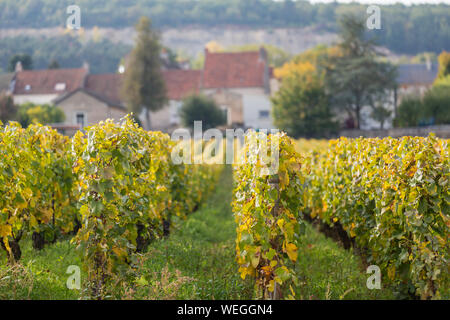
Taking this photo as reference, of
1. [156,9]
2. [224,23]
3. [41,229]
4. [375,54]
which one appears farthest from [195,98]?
[224,23]

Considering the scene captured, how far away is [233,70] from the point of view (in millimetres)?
60500

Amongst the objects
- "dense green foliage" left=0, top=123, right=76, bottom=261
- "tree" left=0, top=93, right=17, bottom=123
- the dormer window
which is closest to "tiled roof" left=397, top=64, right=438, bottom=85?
the dormer window

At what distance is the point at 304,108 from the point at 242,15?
415 ft

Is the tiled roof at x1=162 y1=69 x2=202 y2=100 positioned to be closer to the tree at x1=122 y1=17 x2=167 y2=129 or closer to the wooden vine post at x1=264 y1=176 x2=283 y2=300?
the tree at x1=122 y1=17 x2=167 y2=129

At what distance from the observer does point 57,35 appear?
3273 inches

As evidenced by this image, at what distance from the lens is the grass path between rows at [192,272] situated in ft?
18.0

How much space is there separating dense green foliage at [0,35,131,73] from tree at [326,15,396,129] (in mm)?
41786

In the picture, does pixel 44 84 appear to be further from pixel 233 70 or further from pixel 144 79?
pixel 233 70

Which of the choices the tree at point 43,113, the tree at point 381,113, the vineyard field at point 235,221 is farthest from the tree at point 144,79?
the vineyard field at point 235,221

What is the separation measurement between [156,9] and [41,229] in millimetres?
150168

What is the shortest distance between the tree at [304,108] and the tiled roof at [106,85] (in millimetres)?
23342

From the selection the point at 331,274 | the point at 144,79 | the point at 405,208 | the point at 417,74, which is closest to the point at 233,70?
the point at 144,79

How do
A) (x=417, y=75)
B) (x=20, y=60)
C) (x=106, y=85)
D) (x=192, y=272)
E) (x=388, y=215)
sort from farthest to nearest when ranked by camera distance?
1. (x=417, y=75)
2. (x=20, y=60)
3. (x=106, y=85)
4. (x=192, y=272)
5. (x=388, y=215)

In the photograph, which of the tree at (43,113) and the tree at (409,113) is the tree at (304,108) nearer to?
the tree at (409,113)
